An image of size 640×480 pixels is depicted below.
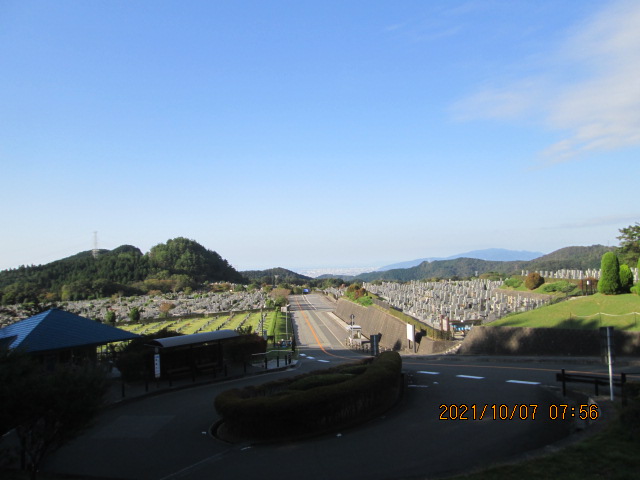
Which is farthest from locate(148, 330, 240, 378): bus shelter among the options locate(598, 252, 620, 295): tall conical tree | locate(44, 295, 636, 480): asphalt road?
locate(598, 252, 620, 295): tall conical tree

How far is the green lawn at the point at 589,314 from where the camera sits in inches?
928

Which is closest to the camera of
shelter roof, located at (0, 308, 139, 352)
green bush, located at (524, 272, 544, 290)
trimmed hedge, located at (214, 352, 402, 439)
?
trimmed hedge, located at (214, 352, 402, 439)

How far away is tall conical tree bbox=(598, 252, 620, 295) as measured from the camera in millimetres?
27672

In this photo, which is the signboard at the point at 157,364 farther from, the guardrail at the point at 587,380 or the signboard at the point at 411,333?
the signboard at the point at 411,333

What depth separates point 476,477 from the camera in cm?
696

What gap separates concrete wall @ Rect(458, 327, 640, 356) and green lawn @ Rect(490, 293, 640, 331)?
1.72m

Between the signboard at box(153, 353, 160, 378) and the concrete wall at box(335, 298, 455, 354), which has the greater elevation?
the signboard at box(153, 353, 160, 378)

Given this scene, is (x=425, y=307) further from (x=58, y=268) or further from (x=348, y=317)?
(x=58, y=268)

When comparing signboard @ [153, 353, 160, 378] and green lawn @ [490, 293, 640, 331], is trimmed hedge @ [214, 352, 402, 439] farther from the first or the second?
green lawn @ [490, 293, 640, 331]

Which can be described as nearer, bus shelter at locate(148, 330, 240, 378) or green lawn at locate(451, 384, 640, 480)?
green lawn at locate(451, 384, 640, 480)

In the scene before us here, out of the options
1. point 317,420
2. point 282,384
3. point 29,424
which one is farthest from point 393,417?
point 29,424

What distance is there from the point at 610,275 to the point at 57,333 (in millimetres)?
28482

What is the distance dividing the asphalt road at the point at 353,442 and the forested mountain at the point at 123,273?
206 feet

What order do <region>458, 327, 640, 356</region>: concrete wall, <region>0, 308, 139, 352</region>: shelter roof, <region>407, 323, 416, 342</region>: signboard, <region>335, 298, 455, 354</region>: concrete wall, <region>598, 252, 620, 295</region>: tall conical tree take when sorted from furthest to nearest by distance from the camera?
<region>407, 323, 416, 342</region>: signboard → <region>335, 298, 455, 354</region>: concrete wall → <region>598, 252, 620, 295</region>: tall conical tree → <region>458, 327, 640, 356</region>: concrete wall → <region>0, 308, 139, 352</region>: shelter roof
